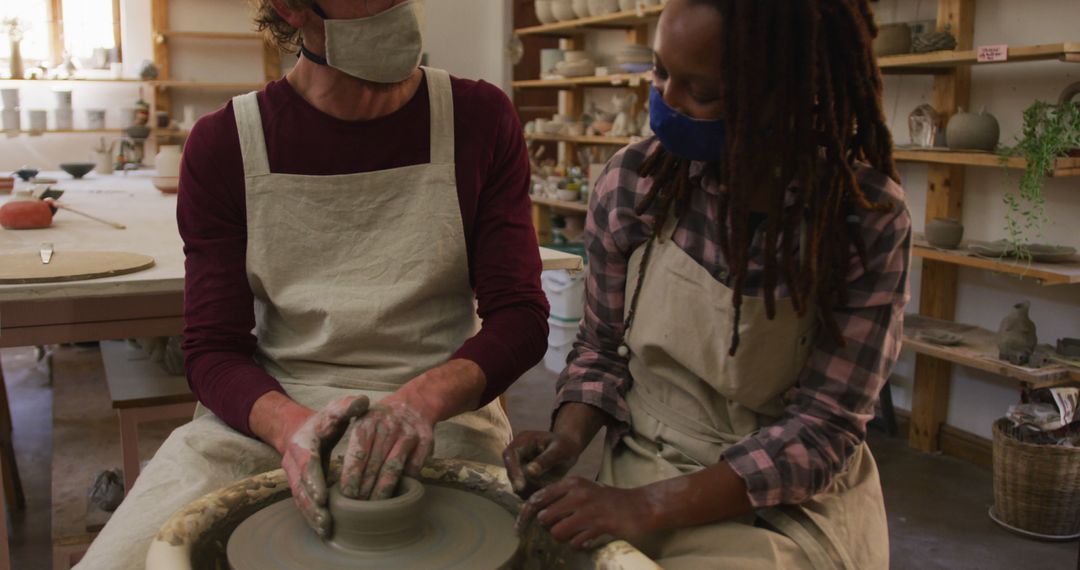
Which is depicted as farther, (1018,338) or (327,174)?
(1018,338)

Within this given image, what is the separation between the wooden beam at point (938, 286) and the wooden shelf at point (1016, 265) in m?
0.21

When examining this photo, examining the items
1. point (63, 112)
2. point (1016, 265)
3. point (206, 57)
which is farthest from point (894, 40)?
point (63, 112)

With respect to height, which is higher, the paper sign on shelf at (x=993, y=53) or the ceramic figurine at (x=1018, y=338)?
the paper sign on shelf at (x=993, y=53)

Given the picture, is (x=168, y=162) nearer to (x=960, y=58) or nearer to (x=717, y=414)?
(x=960, y=58)

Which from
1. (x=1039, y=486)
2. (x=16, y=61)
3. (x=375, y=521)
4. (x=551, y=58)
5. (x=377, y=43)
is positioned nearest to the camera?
(x=375, y=521)

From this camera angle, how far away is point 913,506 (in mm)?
3461

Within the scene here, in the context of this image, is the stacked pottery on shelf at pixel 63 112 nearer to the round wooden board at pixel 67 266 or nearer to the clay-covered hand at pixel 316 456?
the round wooden board at pixel 67 266

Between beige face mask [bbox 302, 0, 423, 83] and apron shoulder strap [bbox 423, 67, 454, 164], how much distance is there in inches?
3.5

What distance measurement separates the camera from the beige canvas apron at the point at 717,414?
1.29 meters

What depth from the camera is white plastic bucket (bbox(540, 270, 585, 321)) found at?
4.91 metres

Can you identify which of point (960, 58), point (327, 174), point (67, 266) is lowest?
point (67, 266)

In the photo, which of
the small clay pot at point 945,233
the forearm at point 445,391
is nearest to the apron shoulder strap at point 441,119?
the forearm at point 445,391

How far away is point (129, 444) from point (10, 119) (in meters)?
5.58

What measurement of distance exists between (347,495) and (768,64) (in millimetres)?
766
